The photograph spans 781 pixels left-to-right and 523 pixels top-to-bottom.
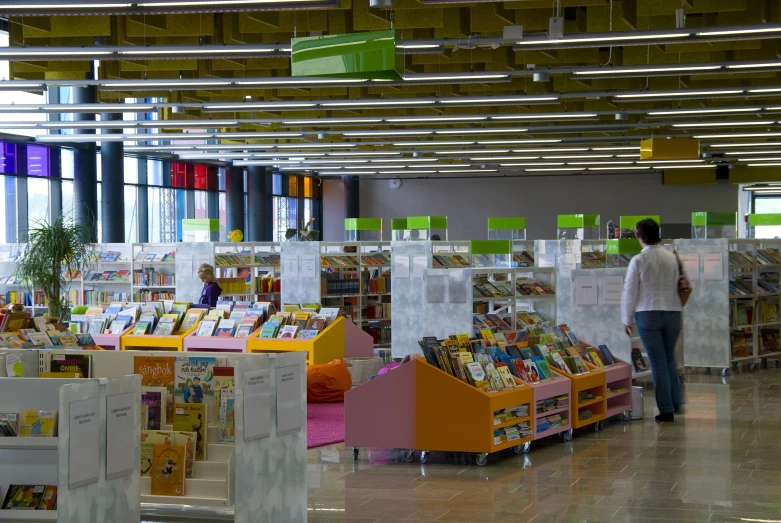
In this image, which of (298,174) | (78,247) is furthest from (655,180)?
(78,247)

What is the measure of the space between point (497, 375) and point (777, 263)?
798 cm

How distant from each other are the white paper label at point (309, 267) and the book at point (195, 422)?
10.2 metres

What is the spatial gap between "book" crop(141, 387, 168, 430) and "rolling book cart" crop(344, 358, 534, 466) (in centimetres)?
251

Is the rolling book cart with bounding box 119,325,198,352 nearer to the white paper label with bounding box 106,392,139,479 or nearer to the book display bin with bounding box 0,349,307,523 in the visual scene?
the book display bin with bounding box 0,349,307,523

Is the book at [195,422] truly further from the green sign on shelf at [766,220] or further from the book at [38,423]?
the green sign on shelf at [766,220]

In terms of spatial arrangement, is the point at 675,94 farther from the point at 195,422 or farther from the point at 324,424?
the point at 195,422

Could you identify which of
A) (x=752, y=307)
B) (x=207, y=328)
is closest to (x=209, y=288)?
(x=207, y=328)

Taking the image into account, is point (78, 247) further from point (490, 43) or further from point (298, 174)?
point (298, 174)

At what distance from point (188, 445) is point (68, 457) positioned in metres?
1.25

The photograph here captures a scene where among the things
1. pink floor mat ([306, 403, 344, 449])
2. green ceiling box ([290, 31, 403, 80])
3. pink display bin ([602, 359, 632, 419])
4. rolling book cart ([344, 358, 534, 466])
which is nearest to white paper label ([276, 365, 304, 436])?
rolling book cart ([344, 358, 534, 466])

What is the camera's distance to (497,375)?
295 inches

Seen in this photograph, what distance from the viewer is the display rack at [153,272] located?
16125 millimetres

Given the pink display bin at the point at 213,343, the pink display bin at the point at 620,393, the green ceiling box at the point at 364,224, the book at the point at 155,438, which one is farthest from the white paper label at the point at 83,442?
the green ceiling box at the point at 364,224

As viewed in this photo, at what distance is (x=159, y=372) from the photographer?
5172 mm
